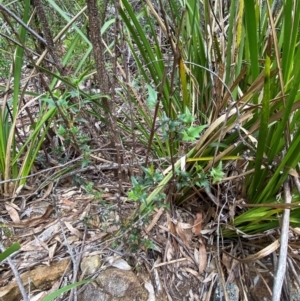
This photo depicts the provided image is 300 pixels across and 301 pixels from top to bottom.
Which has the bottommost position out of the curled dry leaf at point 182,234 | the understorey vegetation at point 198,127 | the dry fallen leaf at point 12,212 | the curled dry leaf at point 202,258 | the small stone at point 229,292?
the small stone at point 229,292

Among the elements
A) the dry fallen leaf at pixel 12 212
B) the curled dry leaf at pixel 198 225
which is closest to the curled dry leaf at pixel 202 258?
the curled dry leaf at pixel 198 225

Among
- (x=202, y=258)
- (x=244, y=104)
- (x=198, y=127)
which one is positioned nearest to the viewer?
(x=198, y=127)

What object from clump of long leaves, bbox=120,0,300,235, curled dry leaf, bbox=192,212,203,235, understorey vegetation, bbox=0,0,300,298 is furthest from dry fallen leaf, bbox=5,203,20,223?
curled dry leaf, bbox=192,212,203,235

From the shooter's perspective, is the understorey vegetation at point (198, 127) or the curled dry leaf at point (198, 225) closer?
the understorey vegetation at point (198, 127)

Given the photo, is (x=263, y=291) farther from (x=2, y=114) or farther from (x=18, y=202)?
(x=2, y=114)

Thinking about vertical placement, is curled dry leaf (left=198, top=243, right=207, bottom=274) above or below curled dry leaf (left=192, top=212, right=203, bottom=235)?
below

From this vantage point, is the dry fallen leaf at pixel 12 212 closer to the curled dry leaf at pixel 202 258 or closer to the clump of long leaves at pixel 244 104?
the clump of long leaves at pixel 244 104

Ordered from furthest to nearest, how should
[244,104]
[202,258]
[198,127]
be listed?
[202,258] → [244,104] → [198,127]

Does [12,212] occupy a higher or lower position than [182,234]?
higher

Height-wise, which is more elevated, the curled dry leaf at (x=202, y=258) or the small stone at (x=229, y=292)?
the curled dry leaf at (x=202, y=258)

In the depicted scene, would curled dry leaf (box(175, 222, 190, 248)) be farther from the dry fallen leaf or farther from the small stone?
the dry fallen leaf

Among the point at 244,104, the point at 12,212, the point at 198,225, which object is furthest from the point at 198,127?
the point at 12,212

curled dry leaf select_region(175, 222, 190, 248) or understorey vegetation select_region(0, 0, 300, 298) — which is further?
curled dry leaf select_region(175, 222, 190, 248)

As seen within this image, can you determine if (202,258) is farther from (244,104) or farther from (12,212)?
(12,212)
